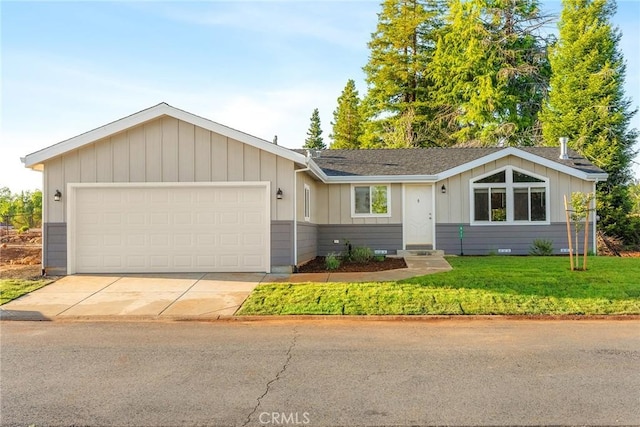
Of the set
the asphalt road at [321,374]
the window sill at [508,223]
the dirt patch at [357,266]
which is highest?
the window sill at [508,223]

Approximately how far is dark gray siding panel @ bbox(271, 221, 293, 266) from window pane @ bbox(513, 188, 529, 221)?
7829 millimetres

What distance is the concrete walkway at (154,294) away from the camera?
→ 8203mm

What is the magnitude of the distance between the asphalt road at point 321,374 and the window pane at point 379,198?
27.2ft

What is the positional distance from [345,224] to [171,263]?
230 inches

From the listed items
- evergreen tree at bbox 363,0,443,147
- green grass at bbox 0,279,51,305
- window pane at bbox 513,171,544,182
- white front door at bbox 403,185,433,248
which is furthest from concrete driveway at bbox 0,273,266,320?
evergreen tree at bbox 363,0,443,147

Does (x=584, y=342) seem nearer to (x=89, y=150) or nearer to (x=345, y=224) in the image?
(x=345, y=224)

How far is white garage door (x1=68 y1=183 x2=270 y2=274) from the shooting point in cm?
1188

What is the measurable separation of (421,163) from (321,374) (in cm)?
1263

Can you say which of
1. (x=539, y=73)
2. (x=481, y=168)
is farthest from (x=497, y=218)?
(x=539, y=73)

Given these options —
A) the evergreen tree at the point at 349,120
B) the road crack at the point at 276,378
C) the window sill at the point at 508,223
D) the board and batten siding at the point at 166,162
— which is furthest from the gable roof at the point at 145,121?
the evergreen tree at the point at 349,120

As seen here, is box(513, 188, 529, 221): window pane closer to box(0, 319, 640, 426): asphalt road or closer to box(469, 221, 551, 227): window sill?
box(469, 221, 551, 227): window sill

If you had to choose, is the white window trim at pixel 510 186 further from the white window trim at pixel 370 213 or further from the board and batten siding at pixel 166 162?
the board and batten siding at pixel 166 162

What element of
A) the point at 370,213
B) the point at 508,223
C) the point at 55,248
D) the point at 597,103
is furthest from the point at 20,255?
the point at 597,103

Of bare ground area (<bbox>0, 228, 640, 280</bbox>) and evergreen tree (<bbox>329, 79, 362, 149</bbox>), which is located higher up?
evergreen tree (<bbox>329, 79, 362, 149</bbox>)
